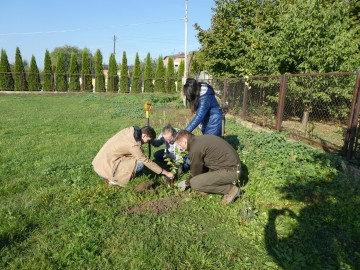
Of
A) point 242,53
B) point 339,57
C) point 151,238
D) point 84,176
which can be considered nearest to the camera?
point 151,238

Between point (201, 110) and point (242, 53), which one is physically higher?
point (242, 53)

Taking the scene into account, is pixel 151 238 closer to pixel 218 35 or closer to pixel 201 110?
pixel 201 110

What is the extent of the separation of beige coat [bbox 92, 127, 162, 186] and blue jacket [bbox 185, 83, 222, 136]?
2.93 feet

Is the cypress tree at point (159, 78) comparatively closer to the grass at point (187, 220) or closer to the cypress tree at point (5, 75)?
the cypress tree at point (5, 75)

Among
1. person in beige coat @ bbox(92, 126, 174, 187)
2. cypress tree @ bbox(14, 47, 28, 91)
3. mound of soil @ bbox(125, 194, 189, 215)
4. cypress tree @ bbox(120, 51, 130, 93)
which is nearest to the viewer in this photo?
mound of soil @ bbox(125, 194, 189, 215)

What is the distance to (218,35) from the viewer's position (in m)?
12.5

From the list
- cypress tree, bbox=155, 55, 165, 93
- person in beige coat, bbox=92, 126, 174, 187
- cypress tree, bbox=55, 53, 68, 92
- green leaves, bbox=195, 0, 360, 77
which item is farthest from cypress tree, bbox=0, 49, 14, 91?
person in beige coat, bbox=92, 126, 174, 187

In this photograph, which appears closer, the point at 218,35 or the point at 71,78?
the point at 218,35

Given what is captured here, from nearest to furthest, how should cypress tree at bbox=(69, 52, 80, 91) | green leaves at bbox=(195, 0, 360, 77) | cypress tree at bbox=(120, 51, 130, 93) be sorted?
green leaves at bbox=(195, 0, 360, 77)
cypress tree at bbox=(69, 52, 80, 91)
cypress tree at bbox=(120, 51, 130, 93)

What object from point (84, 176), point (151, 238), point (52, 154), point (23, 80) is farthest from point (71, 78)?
point (151, 238)

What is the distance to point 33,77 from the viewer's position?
1127 inches

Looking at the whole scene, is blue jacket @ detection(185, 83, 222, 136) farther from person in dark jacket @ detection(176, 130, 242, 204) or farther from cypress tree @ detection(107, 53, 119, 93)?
cypress tree @ detection(107, 53, 119, 93)

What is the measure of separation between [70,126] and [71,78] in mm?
22117

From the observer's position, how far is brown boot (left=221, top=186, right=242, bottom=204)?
393 cm
